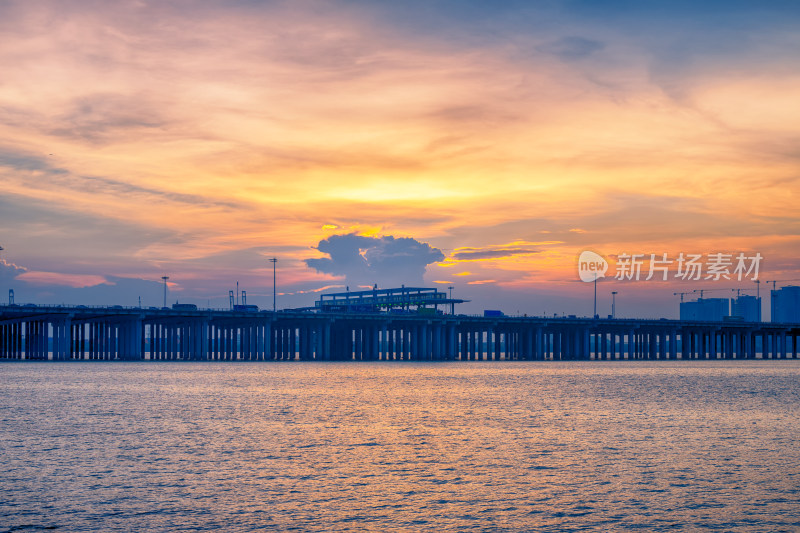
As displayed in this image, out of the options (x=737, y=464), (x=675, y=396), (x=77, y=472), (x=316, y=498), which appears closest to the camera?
(x=316, y=498)

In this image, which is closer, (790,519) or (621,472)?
(790,519)

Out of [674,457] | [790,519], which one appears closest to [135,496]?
[790,519]

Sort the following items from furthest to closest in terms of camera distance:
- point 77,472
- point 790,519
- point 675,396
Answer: point 675,396 → point 77,472 → point 790,519

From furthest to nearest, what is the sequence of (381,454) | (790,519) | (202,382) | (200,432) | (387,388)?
(202,382) → (387,388) → (200,432) → (381,454) → (790,519)

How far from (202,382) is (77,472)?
281 ft

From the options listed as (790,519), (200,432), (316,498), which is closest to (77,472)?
(316,498)

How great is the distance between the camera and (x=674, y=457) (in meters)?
46.8

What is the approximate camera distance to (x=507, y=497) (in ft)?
115

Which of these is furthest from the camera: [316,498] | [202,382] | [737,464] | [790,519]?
[202,382]

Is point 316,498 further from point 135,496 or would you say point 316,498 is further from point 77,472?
point 77,472

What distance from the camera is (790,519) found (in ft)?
102

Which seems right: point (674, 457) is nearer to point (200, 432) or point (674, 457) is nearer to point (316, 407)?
point (200, 432)

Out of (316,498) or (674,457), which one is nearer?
(316,498)

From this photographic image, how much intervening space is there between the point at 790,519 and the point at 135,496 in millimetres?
25638
